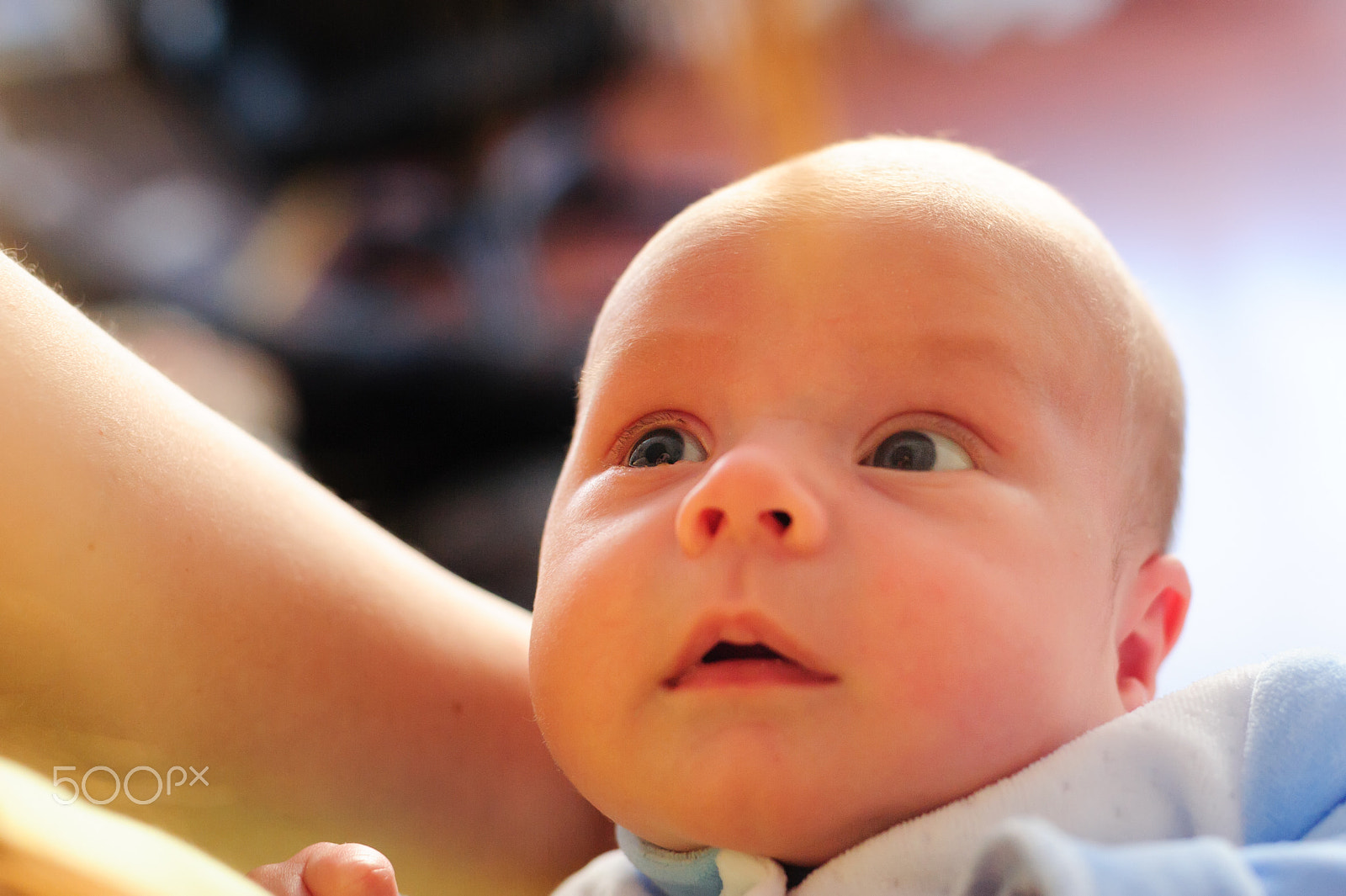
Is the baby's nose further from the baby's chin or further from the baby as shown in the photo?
the baby's chin

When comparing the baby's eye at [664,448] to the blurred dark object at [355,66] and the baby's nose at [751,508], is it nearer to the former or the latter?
the baby's nose at [751,508]

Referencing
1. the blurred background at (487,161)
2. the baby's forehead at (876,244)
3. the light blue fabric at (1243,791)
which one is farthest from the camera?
the blurred background at (487,161)

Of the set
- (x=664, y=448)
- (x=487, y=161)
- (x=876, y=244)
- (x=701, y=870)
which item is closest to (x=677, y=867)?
(x=701, y=870)

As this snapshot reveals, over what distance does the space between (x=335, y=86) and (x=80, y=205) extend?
0.58 metres

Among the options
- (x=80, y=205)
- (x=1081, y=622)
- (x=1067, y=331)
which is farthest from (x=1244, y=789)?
(x=80, y=205)

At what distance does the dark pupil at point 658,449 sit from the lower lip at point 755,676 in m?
0.14

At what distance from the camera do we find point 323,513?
0.81 m

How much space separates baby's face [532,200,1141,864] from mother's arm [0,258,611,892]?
173 millimetres

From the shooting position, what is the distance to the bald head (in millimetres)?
661

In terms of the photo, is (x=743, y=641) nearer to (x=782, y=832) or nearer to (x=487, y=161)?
(x=782, y=832)

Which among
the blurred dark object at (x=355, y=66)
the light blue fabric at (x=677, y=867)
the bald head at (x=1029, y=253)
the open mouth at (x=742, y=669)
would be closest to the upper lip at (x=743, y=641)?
the open mouth at (x=742, y=669)

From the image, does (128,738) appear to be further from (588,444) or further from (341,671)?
(588,444)
